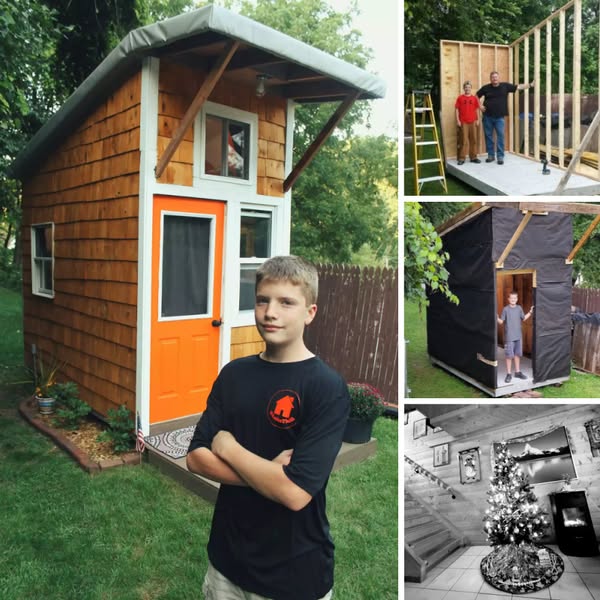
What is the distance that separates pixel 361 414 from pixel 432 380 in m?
0.91

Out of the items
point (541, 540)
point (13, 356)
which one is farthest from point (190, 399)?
point (13, 356)

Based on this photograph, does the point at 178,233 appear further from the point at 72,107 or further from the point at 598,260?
the point at 598,260

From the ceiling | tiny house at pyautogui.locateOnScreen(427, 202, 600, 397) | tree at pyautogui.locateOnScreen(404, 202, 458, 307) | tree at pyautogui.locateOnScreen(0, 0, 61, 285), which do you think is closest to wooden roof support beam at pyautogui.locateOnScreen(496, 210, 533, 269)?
tiny house at pyautogui.locateOnScreen(427, 202, 600, 397)

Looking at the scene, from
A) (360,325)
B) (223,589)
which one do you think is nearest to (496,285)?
(223,589)

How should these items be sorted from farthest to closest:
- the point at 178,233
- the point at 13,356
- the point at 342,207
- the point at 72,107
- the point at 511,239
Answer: the point at 342,207 < the point at 13,356 < the point at 72,107 < the point at 178,233 < the point at 511,239

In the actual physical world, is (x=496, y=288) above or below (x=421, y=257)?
below

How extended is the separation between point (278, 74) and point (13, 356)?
16.2ft

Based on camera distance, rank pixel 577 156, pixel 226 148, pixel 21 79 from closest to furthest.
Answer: pixel 577 156
pixel 226 148
pixel 21 79

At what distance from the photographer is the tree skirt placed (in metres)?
2.82

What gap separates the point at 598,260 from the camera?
9.20ft

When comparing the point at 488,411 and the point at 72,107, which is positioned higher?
the point at 72,107

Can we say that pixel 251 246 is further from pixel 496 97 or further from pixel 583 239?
pixel 583 239

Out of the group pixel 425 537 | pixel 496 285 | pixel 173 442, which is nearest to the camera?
pixel 496 285

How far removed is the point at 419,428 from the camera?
2947 mm
